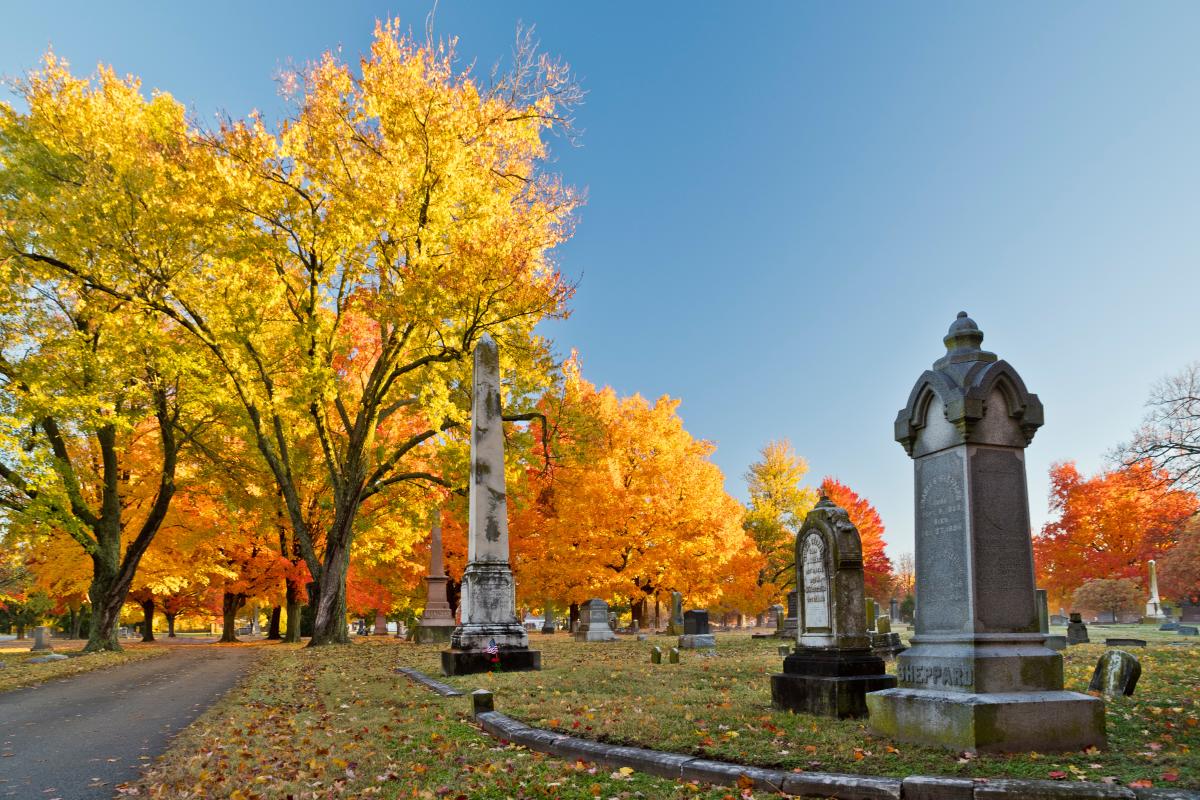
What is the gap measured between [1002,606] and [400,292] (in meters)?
16.4

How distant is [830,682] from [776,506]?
1724 inches

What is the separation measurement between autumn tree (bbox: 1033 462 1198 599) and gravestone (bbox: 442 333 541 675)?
47009mm

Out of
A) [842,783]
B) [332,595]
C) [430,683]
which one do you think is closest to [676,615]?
[332,595]

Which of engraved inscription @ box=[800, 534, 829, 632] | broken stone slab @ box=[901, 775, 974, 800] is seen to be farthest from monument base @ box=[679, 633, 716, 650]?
broken stone slab @ box=[901, 775, 974, 800]

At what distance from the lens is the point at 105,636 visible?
74.8 feet

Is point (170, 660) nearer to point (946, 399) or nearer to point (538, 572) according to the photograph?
point (538, 572)

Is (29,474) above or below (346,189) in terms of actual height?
below

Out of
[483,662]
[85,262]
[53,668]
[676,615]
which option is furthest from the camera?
[676,615]

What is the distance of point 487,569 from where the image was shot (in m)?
14.0

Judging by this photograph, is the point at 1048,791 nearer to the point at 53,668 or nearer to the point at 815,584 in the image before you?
the point at 815,584

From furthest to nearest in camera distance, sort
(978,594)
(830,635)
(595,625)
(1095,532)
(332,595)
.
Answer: (1095,532), (595,625), (332,595), (830,635), (978,594)

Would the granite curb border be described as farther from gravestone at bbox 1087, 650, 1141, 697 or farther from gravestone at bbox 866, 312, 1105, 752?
gravestone at bbox 1087, 650, 1141, 697

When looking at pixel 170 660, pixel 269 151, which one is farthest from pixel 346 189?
pixel 170 660

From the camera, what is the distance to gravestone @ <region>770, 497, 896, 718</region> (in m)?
7.68
